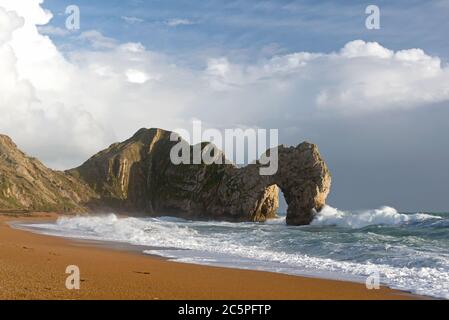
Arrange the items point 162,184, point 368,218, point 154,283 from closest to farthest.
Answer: point 154,283
point 368,218
point 162,184

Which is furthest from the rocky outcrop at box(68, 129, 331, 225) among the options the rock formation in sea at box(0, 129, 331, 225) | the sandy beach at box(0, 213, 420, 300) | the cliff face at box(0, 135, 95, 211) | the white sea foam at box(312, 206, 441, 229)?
the sandy beach at box(0, 213, 420, 300)

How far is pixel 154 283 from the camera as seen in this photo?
39.4 ft

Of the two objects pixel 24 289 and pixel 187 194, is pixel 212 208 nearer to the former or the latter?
pixel 187 194

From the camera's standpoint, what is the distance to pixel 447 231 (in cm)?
3534

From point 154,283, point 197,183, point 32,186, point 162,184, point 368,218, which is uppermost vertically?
point 197,183

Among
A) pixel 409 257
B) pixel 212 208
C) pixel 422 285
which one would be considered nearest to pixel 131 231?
pixel 409 257

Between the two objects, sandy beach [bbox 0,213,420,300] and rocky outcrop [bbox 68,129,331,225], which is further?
rocky outcrop [bbox 68,129,331,225]

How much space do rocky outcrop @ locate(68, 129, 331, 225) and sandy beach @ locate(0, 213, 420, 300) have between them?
184ft

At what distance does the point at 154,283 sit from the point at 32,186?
3183 inches

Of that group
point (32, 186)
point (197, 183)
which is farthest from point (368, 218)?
point (32, 186)

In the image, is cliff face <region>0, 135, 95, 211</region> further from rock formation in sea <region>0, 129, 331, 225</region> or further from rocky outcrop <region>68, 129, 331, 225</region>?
rocky outcrop <region>68, 129, 331, 225</region>

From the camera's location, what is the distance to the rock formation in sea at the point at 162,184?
7274 cm

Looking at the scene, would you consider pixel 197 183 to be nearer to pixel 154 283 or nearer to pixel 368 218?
pixel 368 218

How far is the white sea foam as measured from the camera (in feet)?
177
